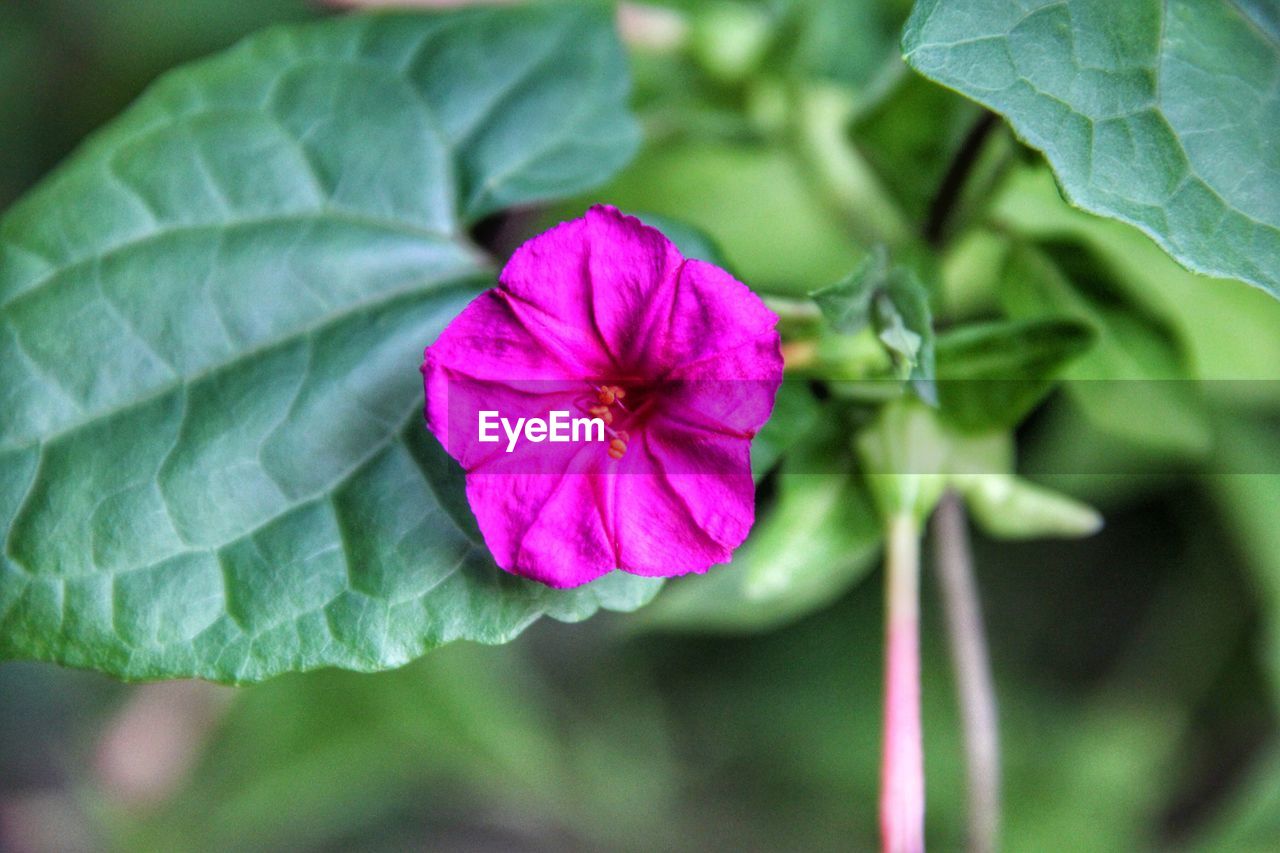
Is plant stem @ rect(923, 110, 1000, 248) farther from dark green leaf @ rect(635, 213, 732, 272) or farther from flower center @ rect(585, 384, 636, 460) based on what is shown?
flower center @ rect(585, 384, 636, 460)

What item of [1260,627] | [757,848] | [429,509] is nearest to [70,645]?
[429,509]

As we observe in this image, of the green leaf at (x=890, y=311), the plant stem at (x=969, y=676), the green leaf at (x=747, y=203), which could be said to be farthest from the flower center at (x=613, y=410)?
the green leaf at (x=747, y=203)

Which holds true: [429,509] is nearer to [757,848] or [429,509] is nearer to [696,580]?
[696,580]

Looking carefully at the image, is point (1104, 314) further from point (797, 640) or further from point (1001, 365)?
point (797, 640)

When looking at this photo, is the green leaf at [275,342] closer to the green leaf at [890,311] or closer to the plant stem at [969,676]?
the green leaf at [890,311]

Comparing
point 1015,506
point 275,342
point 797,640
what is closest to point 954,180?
point 1015,506

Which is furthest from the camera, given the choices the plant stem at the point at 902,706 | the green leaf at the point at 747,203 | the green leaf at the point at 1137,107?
the green leaf at the point at 747,203
